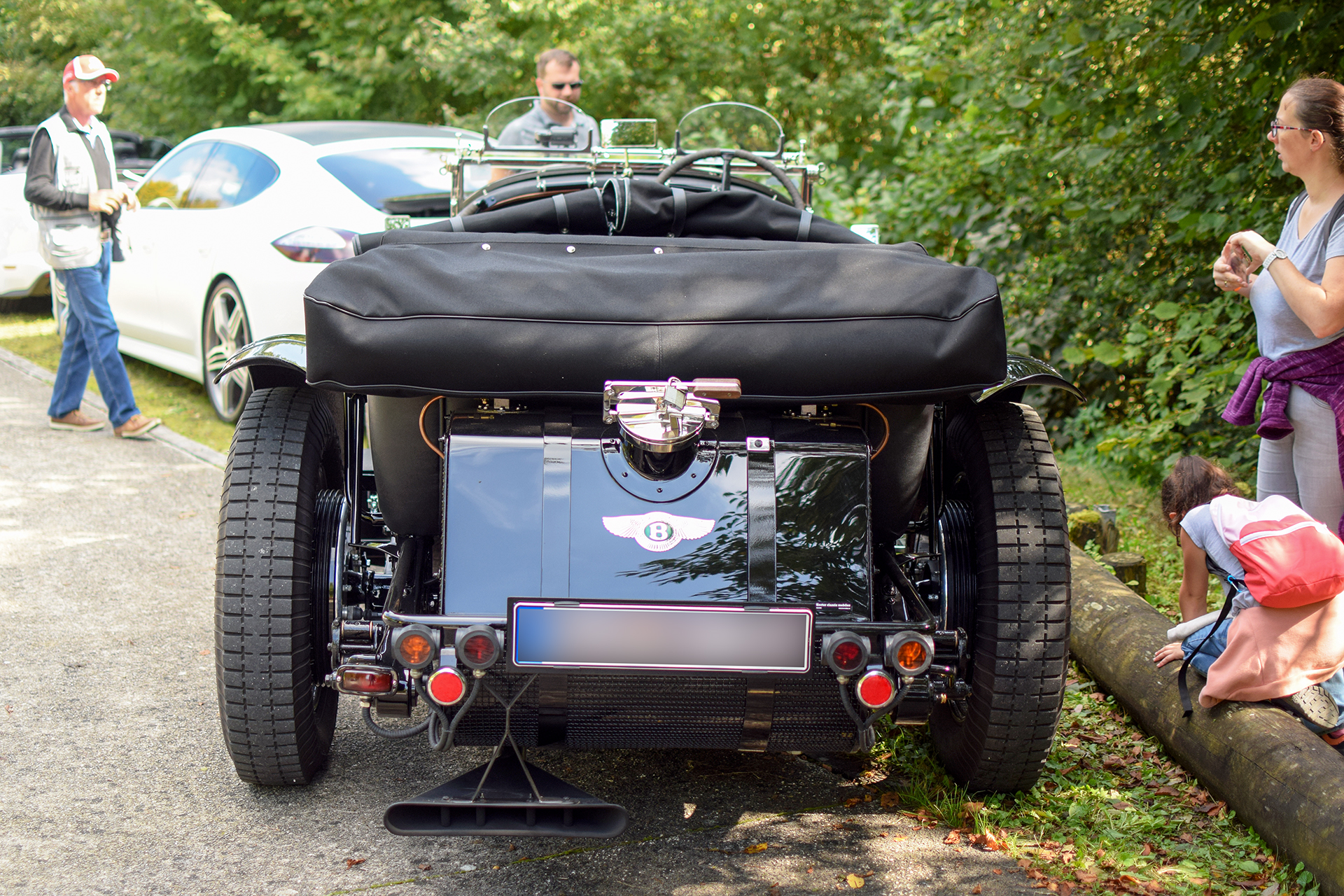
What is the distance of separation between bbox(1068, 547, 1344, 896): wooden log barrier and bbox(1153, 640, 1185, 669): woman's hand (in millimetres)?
29

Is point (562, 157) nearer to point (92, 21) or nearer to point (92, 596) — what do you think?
point (92, 596)

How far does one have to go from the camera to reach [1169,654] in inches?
135

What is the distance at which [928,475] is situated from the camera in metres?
3.29

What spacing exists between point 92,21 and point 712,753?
20597 mm

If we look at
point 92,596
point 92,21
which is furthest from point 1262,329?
point 92,21

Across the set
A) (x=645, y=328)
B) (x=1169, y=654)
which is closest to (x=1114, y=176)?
(x=1169, y=654)

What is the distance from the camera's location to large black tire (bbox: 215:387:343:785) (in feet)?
9.20

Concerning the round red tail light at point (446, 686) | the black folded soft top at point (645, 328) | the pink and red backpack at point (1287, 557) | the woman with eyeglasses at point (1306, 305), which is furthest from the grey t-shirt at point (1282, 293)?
the round red tail light at point (446, 686)

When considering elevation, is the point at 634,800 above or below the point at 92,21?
below

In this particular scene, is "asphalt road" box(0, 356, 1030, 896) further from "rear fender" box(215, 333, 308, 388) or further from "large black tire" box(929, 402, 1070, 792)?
"rear fender" box(215, 333, 308, 388)

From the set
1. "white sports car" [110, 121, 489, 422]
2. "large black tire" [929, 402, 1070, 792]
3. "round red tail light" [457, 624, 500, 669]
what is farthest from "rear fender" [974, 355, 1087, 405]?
"white sports car" [110, 121, 489, 422]

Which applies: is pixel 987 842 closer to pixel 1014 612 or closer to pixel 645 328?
pixel 1014 612

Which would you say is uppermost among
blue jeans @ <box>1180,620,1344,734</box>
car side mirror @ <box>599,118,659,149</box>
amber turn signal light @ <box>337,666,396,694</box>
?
car side mirror @ <box>599,118,659,149</box>

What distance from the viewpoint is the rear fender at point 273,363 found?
9.94 feet
